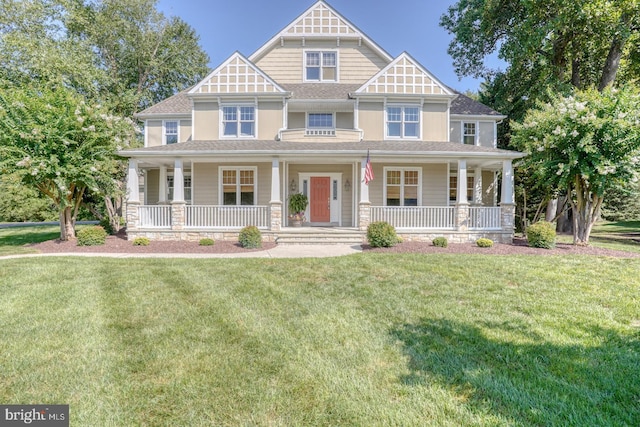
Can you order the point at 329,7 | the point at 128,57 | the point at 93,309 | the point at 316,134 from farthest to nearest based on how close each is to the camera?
1. the point at 128,57
2. the point at 329,7
3. the point at 316,134
4. the point at 93,309

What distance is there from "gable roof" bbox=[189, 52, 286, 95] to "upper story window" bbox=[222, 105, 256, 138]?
0.78 meters

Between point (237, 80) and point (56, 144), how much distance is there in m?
7.38

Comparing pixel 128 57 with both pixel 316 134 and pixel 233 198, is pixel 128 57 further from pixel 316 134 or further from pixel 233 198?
pixel 316 134

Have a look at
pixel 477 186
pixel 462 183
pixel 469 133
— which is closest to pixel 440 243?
pixel 462 183

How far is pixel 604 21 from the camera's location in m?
12.1

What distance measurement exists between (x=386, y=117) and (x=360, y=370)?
12.9 metres

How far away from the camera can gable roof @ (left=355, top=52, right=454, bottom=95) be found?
13.8 meters

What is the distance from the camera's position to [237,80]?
1386 centimetres

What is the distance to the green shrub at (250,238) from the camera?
10.5 meters

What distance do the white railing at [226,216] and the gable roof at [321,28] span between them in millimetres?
8516

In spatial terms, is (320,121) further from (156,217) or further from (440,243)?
(156,217)

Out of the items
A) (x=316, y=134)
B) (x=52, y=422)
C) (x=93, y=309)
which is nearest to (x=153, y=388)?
(x=52, y=422)

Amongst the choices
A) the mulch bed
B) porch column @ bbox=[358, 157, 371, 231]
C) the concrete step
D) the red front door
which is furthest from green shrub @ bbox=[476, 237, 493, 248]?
the red front door

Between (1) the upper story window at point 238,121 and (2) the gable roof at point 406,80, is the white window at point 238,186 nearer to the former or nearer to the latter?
(1) the upper story window at point 238,121
